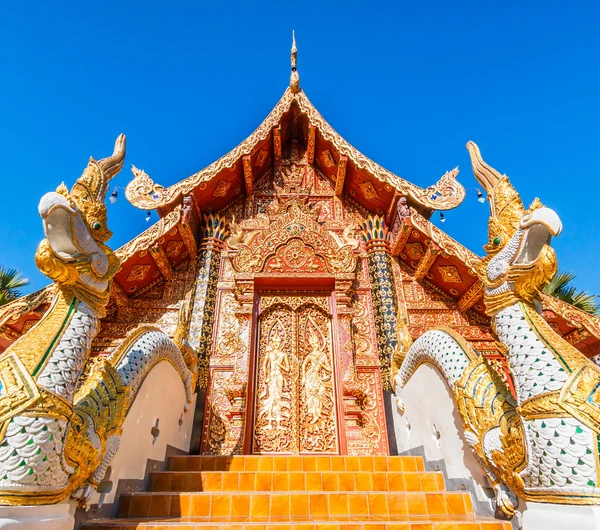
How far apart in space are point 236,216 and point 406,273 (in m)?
2.95

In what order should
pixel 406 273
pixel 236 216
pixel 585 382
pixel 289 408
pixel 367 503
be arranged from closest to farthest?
pixel 585 382 → pixel 367 503 → pixel 289 408 → pixel 406 273 → pixel 236 216

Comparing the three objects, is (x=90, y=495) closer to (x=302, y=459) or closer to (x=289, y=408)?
(x=302, y=459)

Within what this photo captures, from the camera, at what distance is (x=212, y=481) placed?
3.10m

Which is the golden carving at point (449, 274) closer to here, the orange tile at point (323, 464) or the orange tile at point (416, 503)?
the orange tile at point (323, 464)

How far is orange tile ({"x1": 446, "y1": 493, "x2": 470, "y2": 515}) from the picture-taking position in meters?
2.69

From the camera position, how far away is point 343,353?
4902 mm

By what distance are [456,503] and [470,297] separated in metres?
3.02

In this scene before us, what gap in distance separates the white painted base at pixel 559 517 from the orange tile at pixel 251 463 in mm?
2169

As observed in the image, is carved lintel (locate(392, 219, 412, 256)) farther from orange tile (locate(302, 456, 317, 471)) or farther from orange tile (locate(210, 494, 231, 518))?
orange tile (locate(210, 494, 231, 518))

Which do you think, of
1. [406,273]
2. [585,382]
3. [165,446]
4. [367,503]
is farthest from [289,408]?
[585,382]

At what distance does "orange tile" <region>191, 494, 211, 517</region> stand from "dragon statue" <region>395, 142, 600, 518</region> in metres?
1.89

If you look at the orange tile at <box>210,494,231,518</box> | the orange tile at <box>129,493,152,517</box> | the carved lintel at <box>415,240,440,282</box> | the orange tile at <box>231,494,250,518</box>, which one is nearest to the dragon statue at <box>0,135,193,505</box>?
the orange tile at <box>129,493,152,517</box>

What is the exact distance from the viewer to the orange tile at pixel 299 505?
2.59 metres

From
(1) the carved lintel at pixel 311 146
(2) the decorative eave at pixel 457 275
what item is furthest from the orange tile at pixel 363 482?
(1) the carved lintel at pixel 311 146
